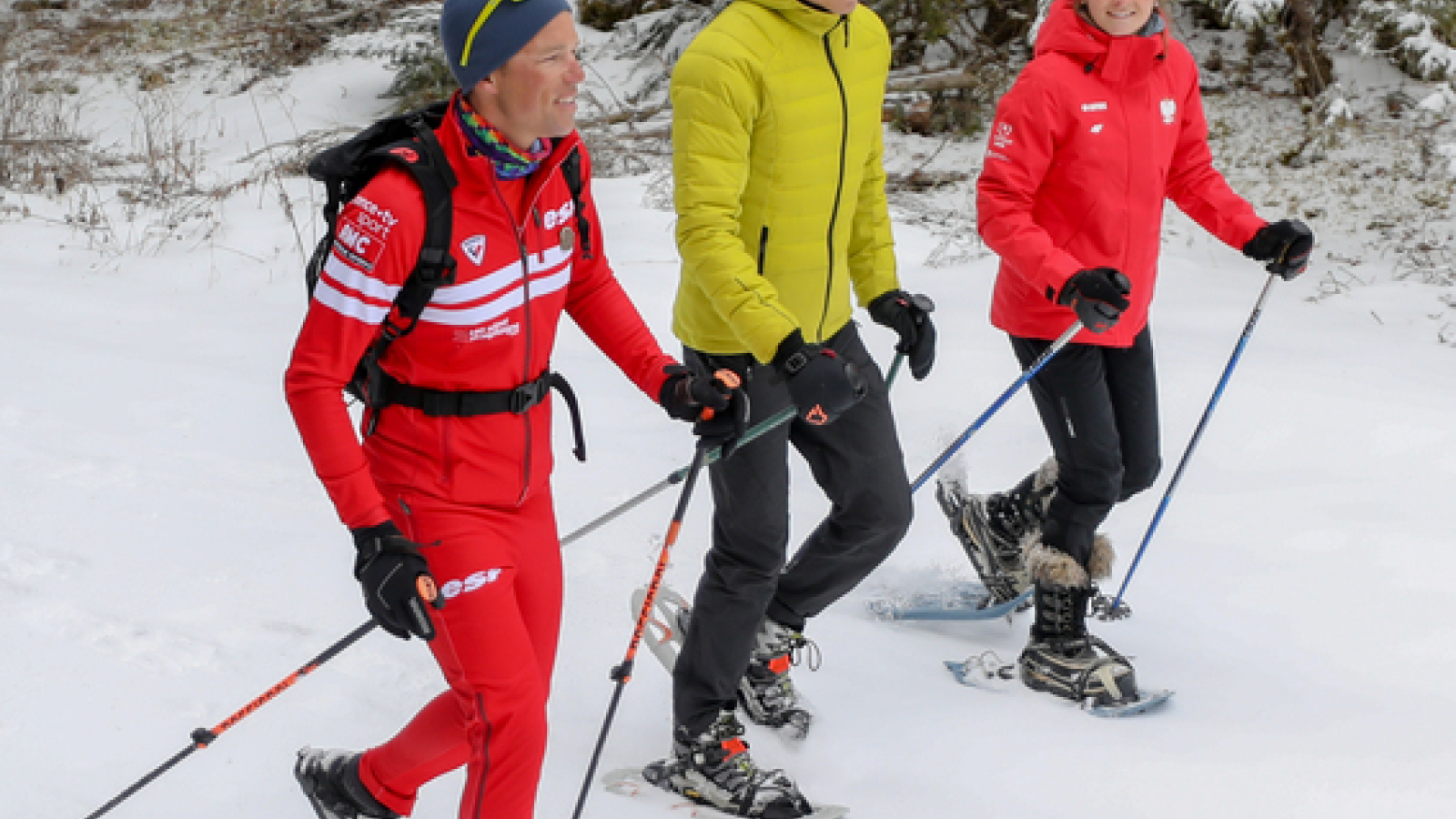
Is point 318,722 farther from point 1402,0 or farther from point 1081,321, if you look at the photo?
point 1402,0

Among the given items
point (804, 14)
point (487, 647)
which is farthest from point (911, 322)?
point (487, 647)

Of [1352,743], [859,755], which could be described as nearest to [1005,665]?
[859,755]

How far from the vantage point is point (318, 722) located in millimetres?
3729

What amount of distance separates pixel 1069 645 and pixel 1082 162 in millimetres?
1547

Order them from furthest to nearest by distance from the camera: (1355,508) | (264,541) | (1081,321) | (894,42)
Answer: (894,42), (1355,508), (264,541), (1081,321)

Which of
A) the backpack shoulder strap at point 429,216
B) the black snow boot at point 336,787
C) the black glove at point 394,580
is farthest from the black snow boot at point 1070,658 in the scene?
the backpack shoulder strap at point 429,216

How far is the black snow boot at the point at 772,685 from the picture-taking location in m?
3.89

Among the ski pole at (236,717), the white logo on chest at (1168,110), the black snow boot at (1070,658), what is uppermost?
the white logo on chest at (1168,110)

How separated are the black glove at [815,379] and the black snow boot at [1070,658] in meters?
1.52

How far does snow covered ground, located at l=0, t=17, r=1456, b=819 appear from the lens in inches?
140

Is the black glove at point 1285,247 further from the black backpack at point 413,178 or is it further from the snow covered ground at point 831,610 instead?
the black backpack at point 413,178

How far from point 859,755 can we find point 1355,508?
9.07ft

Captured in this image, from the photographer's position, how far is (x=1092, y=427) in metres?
4.04

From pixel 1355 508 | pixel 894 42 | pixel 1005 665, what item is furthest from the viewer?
pixel 894 42
